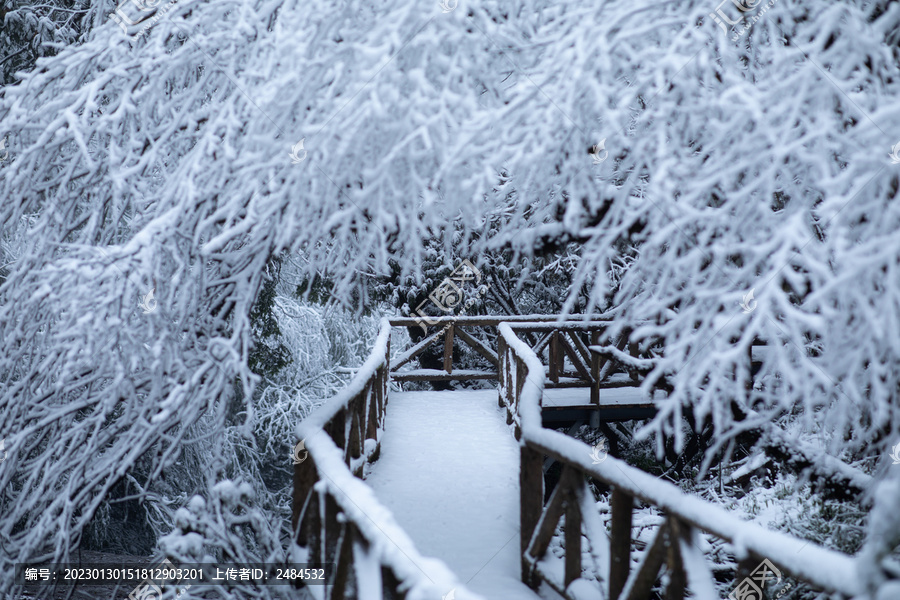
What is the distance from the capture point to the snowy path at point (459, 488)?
454 cm

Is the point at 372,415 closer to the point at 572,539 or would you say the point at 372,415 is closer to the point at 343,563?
the point at 572,539

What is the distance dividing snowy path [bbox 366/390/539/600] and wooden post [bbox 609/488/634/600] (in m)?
0.96

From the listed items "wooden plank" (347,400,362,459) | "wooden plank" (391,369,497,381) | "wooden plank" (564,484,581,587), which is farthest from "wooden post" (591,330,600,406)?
"wooden plank" (564,484,581,587)

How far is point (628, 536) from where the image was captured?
128 inches

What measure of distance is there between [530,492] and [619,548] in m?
1.23

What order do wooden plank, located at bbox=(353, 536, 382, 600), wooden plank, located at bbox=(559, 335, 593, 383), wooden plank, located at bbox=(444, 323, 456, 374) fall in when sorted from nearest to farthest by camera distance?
wooden plank, located at bbox=(353, 536, 382, 600) < wooden plank, located at bbox=(559, 335, 593, 383) < wooden plank, located at bbox=(444, 323, 456, 374)

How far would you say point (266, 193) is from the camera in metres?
4.00

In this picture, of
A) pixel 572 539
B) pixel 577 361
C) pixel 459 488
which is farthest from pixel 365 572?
pixel 577 361

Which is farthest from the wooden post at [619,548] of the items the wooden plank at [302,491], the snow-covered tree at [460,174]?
the wooden plank at [302,491]

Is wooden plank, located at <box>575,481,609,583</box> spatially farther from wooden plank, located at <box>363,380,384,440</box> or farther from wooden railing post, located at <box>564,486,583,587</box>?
wooden plank, located at <box>363,380,384,440</box>

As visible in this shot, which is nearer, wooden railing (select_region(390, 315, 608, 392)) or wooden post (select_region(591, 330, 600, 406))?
wooden post (select_region(591, 330, 600, 406))

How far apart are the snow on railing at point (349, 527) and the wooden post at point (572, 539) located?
3.36 ft

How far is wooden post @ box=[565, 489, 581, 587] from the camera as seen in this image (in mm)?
3651

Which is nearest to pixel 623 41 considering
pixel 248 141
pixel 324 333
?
pixel 248 141
